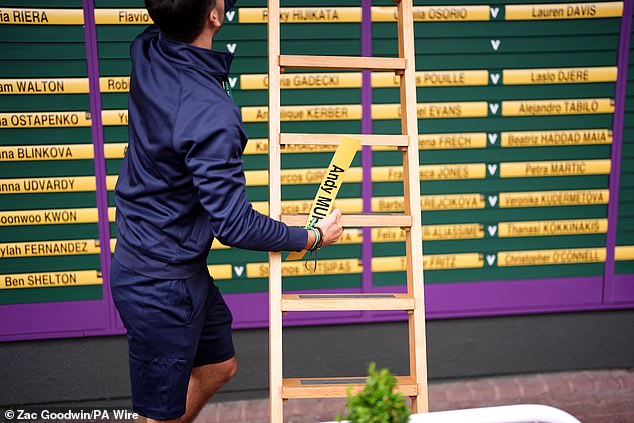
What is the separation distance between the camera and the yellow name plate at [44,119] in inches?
141

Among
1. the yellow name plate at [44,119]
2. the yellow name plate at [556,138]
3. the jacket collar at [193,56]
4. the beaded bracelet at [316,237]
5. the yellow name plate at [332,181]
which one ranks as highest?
the jacket collar at [193,56]

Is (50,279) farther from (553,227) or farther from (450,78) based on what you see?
(553,227)

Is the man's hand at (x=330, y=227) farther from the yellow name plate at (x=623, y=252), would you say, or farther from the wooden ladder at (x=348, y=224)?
the yellow name plate at (x=623, y=252)

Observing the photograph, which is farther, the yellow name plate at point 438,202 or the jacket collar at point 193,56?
the yellow name plate at point 438,202

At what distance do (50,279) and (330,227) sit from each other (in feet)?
6.85

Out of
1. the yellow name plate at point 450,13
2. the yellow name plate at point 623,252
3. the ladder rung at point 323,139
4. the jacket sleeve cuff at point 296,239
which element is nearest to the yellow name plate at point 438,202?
the yellow name plate at point 623,252

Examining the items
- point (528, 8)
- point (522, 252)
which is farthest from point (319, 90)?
point (522, 252)

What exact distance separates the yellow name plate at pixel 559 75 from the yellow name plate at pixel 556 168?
1.60ft

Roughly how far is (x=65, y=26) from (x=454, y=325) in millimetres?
2886

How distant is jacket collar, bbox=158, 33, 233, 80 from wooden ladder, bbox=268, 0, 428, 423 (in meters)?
0.29

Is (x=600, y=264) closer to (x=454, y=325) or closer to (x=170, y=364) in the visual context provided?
(x=454, y=325)

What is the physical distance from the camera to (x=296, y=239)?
229 cm

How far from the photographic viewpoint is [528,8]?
12.6 ft

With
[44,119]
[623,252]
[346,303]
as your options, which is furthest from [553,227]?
[44,119]
